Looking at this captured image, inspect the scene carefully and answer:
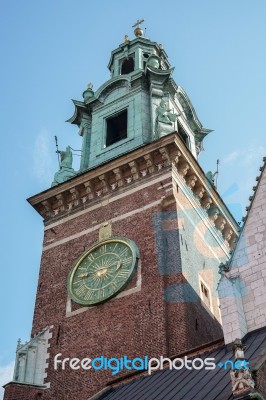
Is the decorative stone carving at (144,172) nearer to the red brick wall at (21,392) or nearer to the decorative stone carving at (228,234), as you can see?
the decorative stone carving at (228,234)

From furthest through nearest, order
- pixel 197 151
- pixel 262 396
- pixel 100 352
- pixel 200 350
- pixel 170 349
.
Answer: pixel 197 151
pixel 100 352
pixel 170 349
pixel 200 350
pixel 262 396

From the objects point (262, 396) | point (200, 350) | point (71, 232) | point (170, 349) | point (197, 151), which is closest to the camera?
point (262, 396)

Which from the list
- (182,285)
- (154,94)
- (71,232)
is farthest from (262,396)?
(154,94)

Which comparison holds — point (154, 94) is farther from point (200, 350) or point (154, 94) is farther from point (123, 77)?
point (200, 350)

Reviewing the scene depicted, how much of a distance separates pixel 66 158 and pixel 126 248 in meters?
8.56

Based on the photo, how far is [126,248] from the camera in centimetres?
2548

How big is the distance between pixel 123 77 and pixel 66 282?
493 inches

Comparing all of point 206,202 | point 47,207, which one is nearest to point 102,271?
point 47,207

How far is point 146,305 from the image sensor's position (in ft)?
75.4

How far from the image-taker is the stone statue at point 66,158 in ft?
105

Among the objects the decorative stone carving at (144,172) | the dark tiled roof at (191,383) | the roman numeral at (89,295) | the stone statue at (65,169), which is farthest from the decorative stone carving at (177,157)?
the dark tiled roof at (191,383)

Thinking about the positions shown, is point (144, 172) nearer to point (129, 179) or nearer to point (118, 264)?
point (129, 179)

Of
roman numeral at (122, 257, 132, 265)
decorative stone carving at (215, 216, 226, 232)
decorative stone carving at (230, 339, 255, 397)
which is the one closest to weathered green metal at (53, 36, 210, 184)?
decorative stone carving at (215, 216, 226, 232)

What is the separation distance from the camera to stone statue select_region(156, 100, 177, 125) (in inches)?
1170
